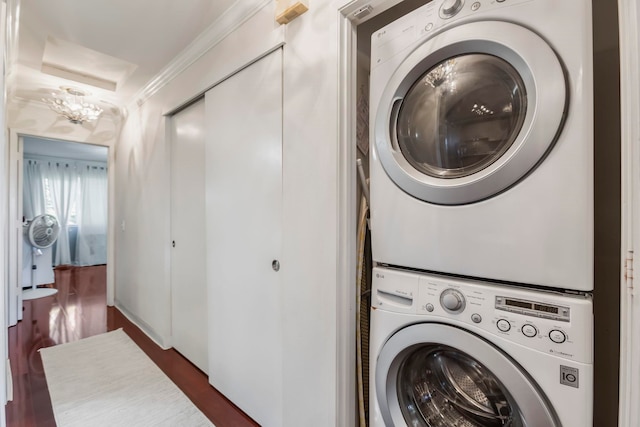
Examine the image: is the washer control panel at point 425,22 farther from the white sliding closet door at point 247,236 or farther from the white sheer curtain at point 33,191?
the white sheer curtain at point 33,191

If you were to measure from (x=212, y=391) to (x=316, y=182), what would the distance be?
1.68m

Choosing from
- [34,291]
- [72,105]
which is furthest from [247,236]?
[34,291]

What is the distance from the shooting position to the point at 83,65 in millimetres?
2457

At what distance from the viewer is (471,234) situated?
31.8 inches

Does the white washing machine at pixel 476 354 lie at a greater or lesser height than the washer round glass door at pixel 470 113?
lesser

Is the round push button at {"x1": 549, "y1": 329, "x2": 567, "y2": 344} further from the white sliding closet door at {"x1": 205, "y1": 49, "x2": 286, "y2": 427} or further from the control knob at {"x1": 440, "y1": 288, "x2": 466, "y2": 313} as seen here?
Result: the white sliding closet door at {"x1": 205, "y1": 49, "x2": 286, "y2": 427}

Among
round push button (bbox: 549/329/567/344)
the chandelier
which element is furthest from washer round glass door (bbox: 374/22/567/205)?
the chandelier

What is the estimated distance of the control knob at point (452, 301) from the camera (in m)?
0.81

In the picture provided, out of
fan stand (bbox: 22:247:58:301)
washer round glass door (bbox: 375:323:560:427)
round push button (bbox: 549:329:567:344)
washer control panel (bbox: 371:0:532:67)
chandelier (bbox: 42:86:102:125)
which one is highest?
chandelier (bbox: 42:86:102:125)

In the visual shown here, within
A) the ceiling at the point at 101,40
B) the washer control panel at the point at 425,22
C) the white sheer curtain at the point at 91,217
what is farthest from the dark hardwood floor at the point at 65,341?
the ceiling at the point at 101,40

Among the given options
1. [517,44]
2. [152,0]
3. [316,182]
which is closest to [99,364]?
[316,182]

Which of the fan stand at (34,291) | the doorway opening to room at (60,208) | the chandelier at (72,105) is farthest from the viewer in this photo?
the doorway opening to room at (60,208)

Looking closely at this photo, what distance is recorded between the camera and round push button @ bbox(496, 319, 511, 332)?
738 mm

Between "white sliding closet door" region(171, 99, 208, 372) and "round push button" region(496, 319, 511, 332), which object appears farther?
"white sliding closet door" region(171, 99, 208, 372)
